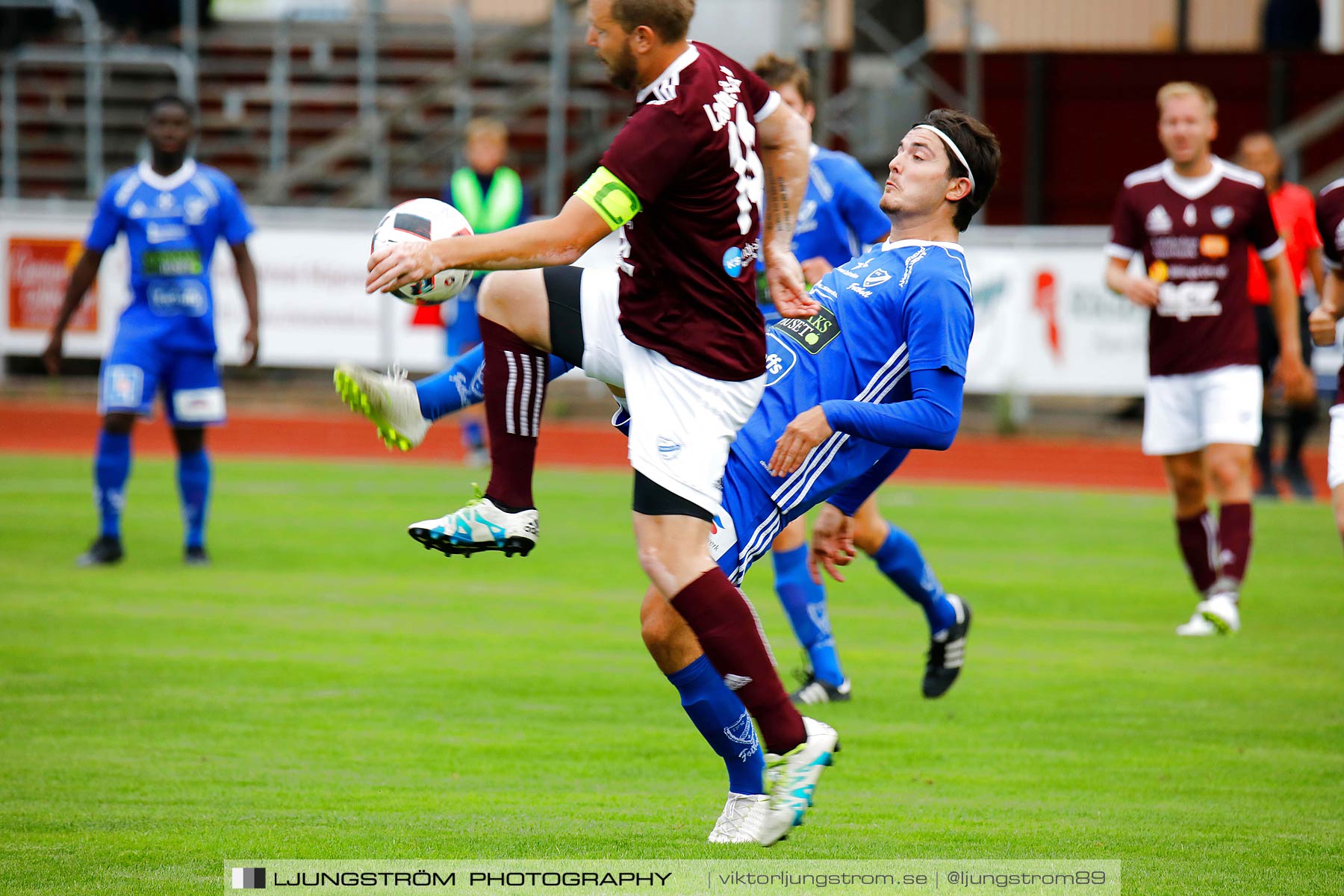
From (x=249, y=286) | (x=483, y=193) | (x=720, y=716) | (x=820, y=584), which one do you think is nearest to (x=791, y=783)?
(x=720, y=716)

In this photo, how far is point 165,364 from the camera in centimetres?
993

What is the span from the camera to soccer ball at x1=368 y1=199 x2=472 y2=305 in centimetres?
439

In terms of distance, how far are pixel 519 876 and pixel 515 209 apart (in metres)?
10.5

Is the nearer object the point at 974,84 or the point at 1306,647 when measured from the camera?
the point at 1306,647

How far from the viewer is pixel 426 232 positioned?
459 cm

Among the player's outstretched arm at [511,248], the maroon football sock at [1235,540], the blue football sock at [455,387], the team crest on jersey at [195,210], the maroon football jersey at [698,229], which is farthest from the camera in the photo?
the team crest on jersey at [195,210]

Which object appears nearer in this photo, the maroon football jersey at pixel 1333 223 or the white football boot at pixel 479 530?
the white football boot at pixel 479 530

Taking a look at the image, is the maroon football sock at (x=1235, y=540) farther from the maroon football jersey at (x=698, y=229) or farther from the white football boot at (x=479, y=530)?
the white football boot at (x=479, y=530)

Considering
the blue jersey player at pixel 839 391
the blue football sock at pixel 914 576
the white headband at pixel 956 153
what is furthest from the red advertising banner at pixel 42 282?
the white headband at pixel 956 153

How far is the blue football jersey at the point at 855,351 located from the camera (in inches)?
180

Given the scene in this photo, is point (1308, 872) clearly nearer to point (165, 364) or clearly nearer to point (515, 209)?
point (165, 364)

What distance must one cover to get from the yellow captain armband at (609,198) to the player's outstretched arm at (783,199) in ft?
2.17

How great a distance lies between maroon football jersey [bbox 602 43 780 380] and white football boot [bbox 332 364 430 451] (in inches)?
27.7

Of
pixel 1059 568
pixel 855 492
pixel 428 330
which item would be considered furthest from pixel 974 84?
pixel 855 492
